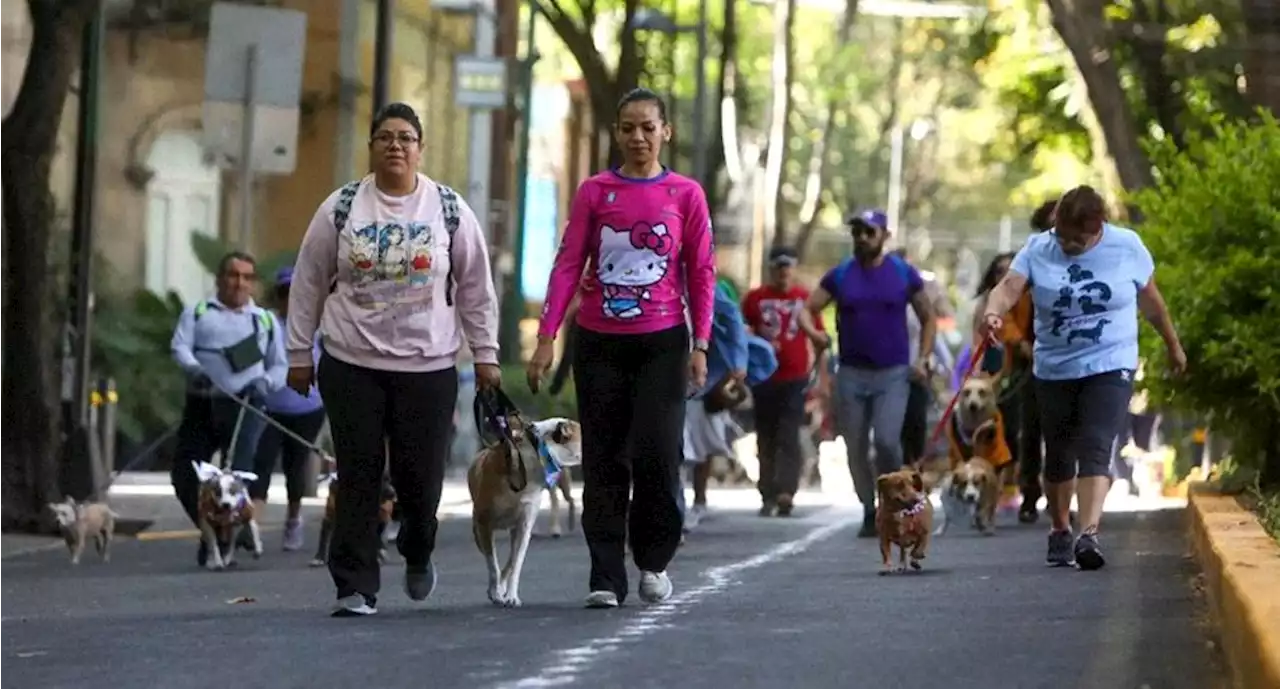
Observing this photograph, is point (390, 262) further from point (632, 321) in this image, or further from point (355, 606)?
point (355, 606)

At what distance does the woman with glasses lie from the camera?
462 inches

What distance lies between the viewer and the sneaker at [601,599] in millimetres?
12148

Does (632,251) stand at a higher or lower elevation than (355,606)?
higher

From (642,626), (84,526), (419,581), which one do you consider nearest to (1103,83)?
(84,526)

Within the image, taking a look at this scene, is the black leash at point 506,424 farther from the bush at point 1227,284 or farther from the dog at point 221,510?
the bush at point 1227,284

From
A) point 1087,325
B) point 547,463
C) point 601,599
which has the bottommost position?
point 601,599

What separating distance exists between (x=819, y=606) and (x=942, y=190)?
85322 mm

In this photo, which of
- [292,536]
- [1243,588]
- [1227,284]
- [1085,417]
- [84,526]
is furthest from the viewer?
[292,536]

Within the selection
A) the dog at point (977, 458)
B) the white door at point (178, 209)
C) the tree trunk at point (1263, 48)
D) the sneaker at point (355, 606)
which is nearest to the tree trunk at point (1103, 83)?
the tree trunk at point (1263, 48)

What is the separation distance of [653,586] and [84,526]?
5.65m

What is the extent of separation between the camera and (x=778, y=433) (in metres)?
22.8

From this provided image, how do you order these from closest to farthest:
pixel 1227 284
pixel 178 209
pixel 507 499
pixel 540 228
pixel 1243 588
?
pixel 1243 588, pixel 507 499, pixel 1227 284, pixel 178 209, pixel 540 228

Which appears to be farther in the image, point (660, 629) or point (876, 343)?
point (876, 343)

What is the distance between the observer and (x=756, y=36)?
70.2 m
